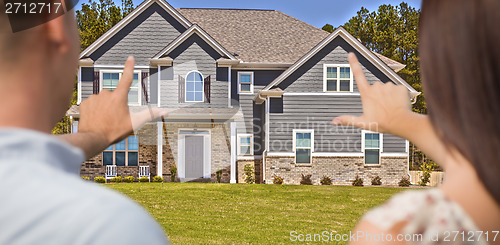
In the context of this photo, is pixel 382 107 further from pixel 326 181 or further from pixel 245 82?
pixel 245 82

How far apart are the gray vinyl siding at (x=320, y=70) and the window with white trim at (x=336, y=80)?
0.80ft

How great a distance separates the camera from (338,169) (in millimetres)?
21156

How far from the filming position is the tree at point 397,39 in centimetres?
3231

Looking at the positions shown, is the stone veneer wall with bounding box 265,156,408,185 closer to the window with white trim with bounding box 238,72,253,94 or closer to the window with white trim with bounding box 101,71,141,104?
the window with white trim with bounding box 238,72,253,94

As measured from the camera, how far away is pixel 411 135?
3.70 feet

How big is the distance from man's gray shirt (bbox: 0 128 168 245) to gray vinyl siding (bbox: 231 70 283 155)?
859 inches

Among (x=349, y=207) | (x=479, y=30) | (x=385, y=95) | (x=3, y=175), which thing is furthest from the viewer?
(x=349, y=207)

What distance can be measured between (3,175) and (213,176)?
2149cm

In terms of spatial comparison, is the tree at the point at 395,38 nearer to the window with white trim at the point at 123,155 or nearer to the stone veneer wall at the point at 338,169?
the stone veneer wall at the point at 338,169

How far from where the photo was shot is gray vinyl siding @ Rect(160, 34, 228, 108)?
21.5m

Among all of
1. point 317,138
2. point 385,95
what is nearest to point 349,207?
point 317,138

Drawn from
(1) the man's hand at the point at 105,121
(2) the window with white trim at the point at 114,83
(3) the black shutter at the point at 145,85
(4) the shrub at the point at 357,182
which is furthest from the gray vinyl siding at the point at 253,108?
→ (1) the man's hand at the point at 105,121

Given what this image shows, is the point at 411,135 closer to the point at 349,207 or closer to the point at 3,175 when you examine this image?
the point at 3,175

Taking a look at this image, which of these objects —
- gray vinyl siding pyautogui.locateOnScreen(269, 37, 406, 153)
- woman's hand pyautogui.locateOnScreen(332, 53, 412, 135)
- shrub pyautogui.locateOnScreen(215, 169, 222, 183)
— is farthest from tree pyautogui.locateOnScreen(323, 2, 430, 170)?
woman's hand pyautogui.locateOnScreen(332, 53, 412, 135)
